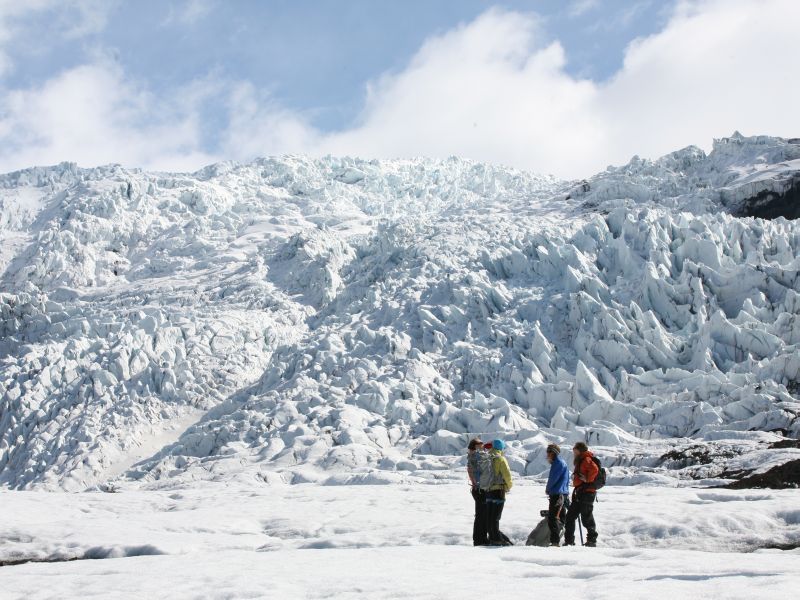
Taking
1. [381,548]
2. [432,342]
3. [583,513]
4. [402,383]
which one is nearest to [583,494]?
[583,513]

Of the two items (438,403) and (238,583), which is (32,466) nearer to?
(438,403)

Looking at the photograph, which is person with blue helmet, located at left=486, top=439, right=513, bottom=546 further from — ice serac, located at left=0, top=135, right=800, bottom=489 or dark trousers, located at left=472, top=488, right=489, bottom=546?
ice serac, located at left=0, top=135, right=800, bottom=489

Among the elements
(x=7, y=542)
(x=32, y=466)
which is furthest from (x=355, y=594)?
(x=32, y=466)

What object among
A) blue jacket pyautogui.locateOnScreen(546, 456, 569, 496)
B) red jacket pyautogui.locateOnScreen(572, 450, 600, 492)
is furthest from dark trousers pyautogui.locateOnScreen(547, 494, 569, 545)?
red jacket pyautogui.locateOnScreen(572, 450, 600, 492)

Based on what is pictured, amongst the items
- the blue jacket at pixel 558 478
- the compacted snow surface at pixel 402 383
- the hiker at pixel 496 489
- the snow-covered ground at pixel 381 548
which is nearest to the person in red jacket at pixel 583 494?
the blue jacket at pixel 558 478

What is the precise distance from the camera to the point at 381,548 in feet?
35.9

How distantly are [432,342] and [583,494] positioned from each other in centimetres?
2937

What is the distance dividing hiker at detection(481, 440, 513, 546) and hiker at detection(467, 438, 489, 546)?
95 mm

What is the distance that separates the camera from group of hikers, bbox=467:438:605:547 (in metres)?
10.2

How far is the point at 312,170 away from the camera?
91.5m

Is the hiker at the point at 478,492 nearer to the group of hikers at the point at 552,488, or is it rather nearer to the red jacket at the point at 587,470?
the group of hikers at the point at 552,488

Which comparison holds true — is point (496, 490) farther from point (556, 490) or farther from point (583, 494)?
point (583, 494)

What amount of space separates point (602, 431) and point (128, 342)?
30.2m

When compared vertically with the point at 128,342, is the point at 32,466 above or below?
below
